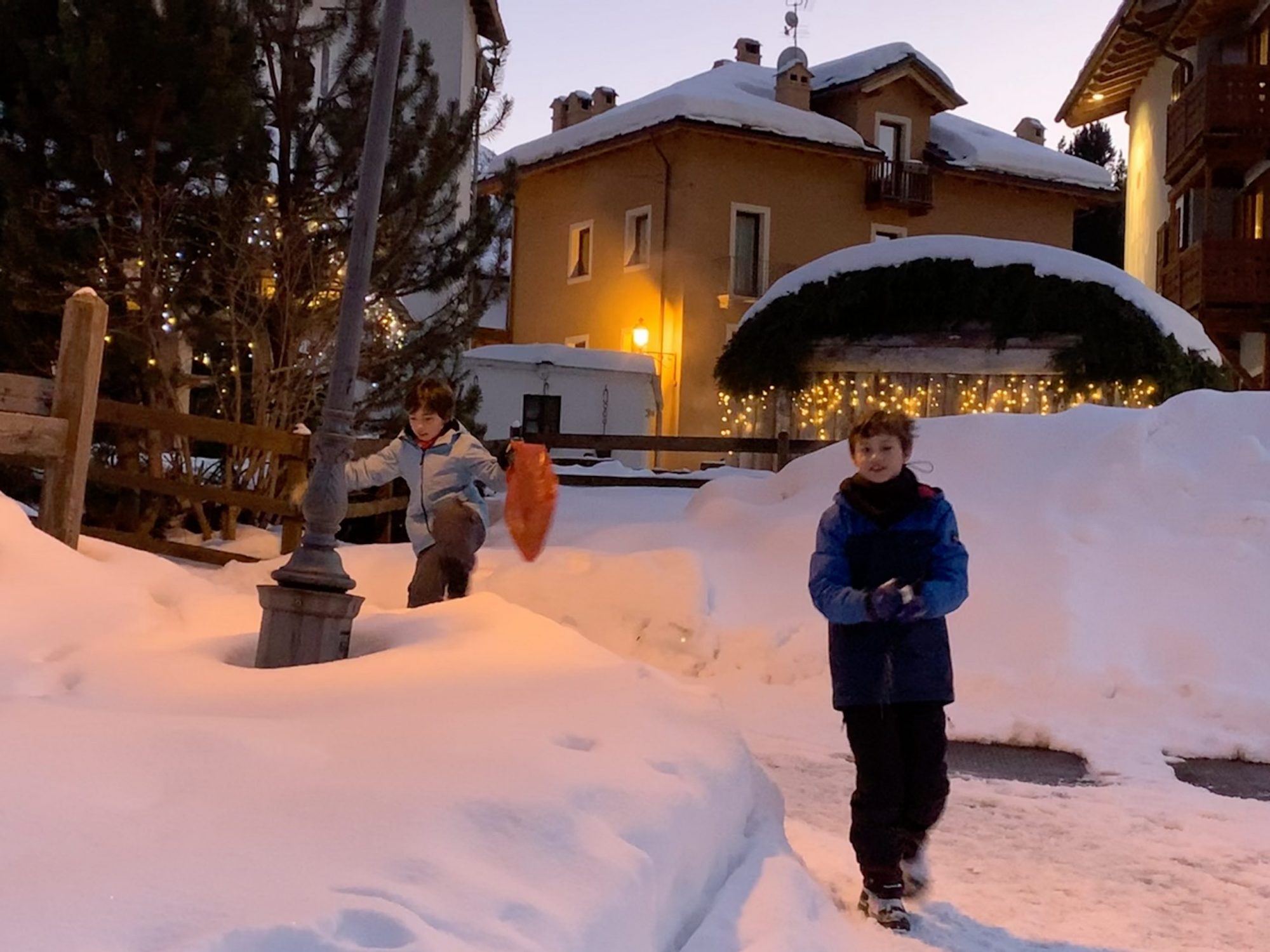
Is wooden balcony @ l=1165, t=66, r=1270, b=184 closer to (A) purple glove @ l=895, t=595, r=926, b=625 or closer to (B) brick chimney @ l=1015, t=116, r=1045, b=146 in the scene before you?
(B) brick chimney @ l=1015, t=116, r=1045, b=146

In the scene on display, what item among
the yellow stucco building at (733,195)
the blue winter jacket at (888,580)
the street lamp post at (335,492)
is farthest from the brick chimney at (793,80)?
the blue winter jacket at (888,580)

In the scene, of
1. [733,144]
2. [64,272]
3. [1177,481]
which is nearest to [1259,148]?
[733,144]

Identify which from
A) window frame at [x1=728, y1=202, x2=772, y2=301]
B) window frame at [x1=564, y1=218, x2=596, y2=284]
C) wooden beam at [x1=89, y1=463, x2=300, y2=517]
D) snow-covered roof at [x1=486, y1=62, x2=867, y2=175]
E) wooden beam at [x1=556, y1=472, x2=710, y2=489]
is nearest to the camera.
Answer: wooden beam at [x1=89, y1=463, x2=300, y2=517]

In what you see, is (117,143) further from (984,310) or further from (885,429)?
(984,310)

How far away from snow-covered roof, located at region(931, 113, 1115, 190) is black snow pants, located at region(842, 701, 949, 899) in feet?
89.8

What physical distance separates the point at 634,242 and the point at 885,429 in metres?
25.1

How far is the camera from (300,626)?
477 centimetres

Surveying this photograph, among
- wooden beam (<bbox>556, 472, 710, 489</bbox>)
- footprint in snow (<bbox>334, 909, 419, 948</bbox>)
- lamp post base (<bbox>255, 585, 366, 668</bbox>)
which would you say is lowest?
footprint in snow (<bbox>334, 909, 419, 948</bbox>)

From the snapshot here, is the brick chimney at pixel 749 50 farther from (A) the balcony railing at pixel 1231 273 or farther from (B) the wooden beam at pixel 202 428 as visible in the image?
(B) the wooden beam at pixel 202 428

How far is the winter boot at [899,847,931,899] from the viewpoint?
13.3ft

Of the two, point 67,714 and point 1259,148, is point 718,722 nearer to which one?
point 67,714

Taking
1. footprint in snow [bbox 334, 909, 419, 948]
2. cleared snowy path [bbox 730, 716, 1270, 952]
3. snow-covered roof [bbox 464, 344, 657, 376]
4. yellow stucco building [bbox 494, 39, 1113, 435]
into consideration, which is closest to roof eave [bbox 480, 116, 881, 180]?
yellow stucco building [bbox 494, 39, 1113, 435]

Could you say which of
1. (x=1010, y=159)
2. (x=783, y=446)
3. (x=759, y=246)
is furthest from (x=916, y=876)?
(x=1010, y=159)

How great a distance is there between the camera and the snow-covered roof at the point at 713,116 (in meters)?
26.5
